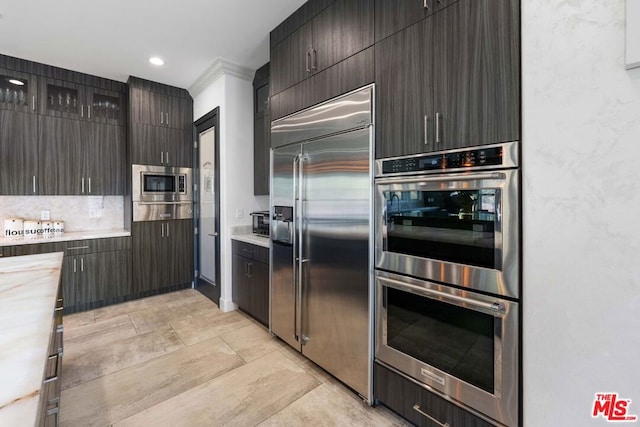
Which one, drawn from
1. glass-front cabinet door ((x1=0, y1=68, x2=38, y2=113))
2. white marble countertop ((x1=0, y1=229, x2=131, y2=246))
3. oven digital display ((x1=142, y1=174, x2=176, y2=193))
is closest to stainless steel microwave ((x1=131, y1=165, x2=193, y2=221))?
oven digital display ((x1=142, y1=174, x2=176, y2=193))

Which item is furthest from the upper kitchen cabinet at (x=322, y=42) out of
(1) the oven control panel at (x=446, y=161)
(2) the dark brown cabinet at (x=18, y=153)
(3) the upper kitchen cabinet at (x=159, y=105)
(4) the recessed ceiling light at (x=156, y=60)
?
(2) the dark brown cabinet at (x=18, y=153)

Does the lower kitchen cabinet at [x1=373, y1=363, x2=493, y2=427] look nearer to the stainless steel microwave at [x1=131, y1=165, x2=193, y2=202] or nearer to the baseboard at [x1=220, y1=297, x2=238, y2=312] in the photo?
the baseboard at [x1=220, y1=297, x2=238, y2=312]

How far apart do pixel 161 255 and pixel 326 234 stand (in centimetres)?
290

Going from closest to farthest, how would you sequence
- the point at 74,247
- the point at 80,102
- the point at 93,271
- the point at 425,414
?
the point at 425,414 → the point at 74,247 → the point at 93,271 → the point at 80,102

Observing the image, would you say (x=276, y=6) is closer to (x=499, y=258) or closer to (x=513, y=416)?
(x=499, y=258)

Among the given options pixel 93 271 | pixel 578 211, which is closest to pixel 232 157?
pixel 93 271

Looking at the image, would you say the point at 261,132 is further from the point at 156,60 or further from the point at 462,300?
the point at 462,300

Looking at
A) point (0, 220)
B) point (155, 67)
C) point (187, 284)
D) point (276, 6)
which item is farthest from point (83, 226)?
point (276, 6)

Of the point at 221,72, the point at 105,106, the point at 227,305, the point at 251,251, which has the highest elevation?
the point at 221,72

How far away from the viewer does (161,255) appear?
395 centimetres

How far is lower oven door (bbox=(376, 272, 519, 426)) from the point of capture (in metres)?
1.29

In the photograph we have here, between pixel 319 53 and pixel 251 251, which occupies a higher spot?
pixel 319 53

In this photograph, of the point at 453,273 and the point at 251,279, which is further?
the point at 251,279

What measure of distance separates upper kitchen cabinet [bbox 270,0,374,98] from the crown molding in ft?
2.82
